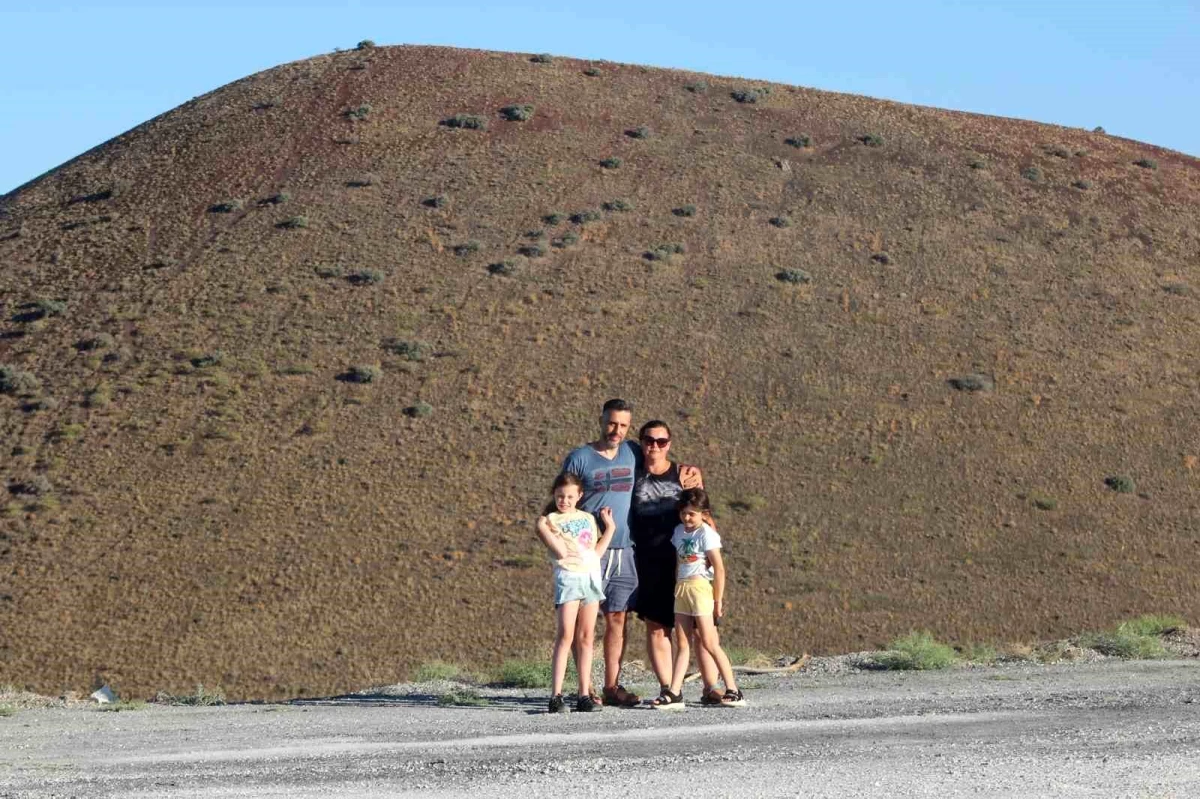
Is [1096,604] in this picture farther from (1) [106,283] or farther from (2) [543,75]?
(2) [543,75]

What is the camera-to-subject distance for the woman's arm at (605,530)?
9.64 metres

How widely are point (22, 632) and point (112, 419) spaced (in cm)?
918

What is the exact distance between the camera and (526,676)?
1380cm

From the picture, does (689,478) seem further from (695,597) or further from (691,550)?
(695,597)

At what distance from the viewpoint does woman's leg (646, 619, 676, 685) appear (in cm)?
989

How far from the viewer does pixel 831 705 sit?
9.86 metres

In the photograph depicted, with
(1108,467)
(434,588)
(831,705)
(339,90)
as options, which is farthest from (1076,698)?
(339,90)

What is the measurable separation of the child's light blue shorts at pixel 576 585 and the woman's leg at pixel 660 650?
55 centimetres

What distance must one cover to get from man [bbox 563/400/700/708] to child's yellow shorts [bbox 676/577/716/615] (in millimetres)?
342

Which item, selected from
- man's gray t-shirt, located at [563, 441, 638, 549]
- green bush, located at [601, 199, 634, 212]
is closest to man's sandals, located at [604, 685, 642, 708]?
man's gray t-shirt, located at [563, 441, 638, 549]

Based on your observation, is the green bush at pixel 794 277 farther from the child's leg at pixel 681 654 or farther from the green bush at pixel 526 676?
the child's leg at pixel 681 654

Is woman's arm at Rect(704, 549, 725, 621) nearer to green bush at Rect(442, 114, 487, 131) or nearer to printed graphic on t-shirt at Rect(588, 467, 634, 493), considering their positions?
printed graphic on t-shirt at Rect(588, 467, 634, 493)

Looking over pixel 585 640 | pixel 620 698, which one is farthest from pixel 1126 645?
pixel 585 640

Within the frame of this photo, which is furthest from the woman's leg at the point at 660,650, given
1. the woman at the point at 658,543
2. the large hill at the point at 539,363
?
the large hill at the point at 539,363
